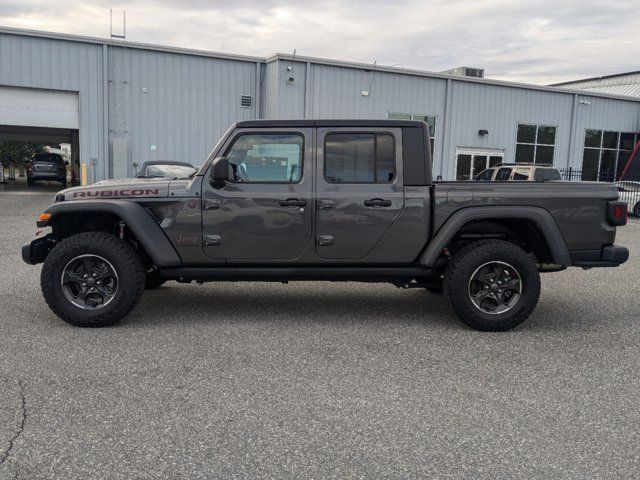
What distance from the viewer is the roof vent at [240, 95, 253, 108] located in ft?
72.3

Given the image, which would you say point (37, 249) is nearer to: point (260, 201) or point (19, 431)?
point (260, 201)

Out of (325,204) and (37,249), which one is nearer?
(325,204)

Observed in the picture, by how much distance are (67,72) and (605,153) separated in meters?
25.2

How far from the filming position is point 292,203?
526 cm

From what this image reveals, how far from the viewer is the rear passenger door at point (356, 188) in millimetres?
5297

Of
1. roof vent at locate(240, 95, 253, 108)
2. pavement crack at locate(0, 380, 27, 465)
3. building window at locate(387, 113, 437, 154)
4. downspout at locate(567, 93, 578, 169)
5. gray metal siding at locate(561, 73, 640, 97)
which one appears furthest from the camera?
gray metal siding at locate(561, 73, 640, 97)

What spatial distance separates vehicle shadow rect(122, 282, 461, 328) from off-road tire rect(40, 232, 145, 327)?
36 centimetres

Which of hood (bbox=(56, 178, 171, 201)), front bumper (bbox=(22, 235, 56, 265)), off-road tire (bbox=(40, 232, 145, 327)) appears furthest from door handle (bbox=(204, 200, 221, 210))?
front bumper (bbox=(22, 235, 56, 265))

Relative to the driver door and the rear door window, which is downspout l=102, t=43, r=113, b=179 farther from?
the driver door

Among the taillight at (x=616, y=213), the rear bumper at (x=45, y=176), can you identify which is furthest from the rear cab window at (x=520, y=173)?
the rear bumper at (x=45, y=176)

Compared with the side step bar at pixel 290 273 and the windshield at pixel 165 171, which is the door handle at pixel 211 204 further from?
the windshield at pixel 165 171

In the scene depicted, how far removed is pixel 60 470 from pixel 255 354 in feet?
6.36

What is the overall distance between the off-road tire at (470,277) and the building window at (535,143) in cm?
2336

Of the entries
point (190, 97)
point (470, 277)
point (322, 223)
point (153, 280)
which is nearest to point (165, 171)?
point (153, 280)
